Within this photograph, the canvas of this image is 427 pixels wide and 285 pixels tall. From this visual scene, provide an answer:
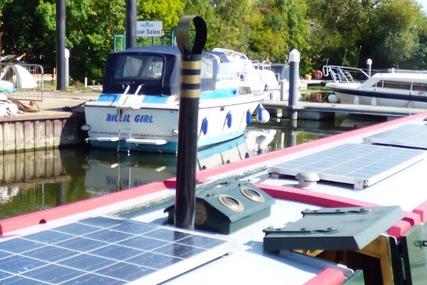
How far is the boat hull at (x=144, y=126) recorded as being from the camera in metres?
14.0

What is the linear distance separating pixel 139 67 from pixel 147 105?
52.6 inches

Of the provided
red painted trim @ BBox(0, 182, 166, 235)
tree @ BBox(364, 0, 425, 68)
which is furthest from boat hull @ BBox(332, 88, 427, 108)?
tree @ BBox(364, 0, 425, 68)

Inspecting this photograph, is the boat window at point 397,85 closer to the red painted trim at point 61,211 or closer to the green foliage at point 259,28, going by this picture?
the green foliage at point 259,28

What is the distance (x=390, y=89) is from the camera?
24422mm

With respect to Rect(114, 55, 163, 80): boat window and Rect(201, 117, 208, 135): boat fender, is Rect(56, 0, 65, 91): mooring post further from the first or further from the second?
Rect(201, 117, 208, 135): boat fender

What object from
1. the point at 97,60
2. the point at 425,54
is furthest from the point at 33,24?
the point at 425,54

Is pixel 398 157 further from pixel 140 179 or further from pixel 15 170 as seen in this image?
pixel 15 170

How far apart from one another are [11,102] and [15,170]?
2806 mm

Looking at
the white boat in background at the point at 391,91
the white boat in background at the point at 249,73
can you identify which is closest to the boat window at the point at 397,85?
the white boat in background at the point at 391,91

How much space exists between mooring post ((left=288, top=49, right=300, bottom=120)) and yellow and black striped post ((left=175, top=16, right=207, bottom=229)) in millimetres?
18991

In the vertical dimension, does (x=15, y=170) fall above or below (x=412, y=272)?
below

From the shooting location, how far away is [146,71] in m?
14.9

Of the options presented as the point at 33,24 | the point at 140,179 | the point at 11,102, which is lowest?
the point at 140,179

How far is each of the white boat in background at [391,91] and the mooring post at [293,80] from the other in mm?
3720
